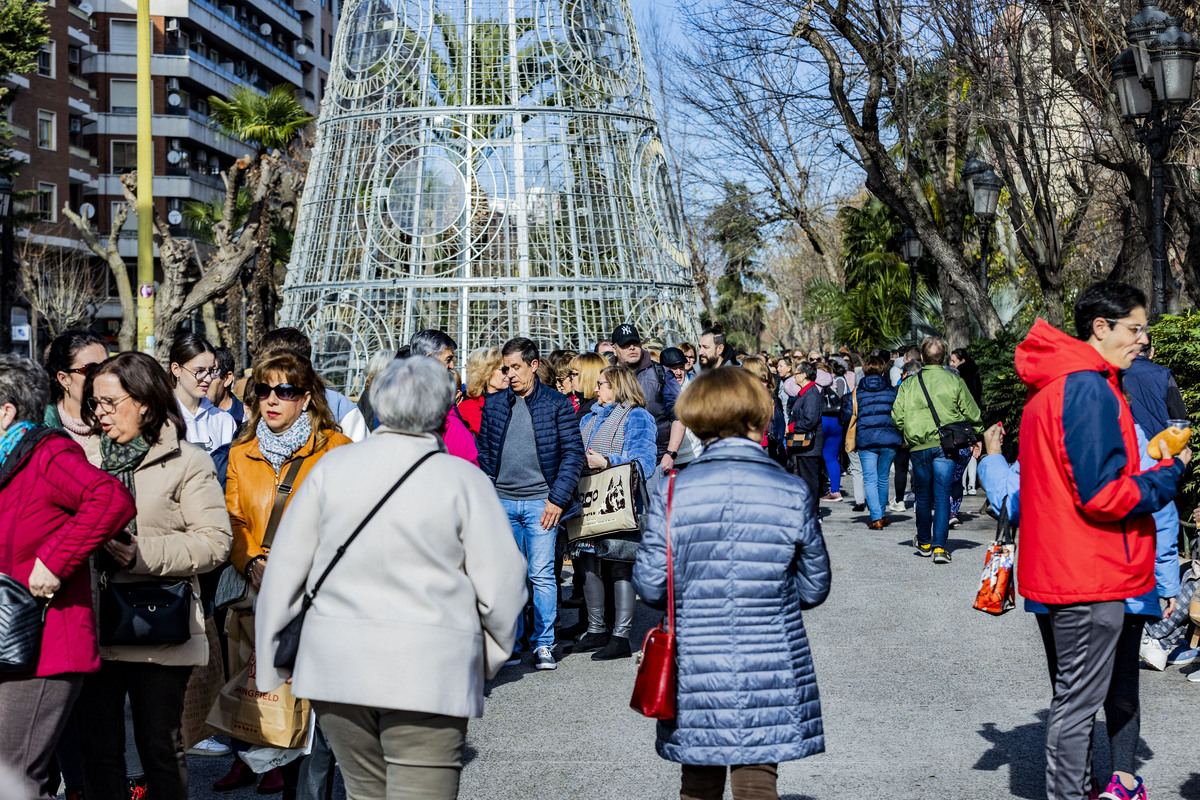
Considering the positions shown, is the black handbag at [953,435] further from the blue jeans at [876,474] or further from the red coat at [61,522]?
the red coat at [61,522]

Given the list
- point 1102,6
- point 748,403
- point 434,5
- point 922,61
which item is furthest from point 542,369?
point 922,61

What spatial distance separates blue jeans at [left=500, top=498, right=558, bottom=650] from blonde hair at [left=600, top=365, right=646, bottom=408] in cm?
87

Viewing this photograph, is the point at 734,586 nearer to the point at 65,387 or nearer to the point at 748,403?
the point at 748,403

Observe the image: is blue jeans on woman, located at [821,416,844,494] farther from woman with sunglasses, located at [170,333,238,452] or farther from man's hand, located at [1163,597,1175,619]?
woman with sunglasses, located at [170,333,238,452]

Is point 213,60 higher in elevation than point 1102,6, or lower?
higher

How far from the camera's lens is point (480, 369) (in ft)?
25.9

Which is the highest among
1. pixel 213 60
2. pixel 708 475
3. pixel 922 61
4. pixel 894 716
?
pixel 213 60

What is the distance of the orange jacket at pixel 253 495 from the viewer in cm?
492

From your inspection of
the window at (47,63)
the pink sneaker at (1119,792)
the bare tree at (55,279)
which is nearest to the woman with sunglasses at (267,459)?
the pink sneaker at (1119,792)

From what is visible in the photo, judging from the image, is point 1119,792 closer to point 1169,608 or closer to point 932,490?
point 1169,608

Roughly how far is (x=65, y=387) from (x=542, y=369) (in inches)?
125

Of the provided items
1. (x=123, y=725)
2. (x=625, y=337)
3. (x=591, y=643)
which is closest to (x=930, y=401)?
(x=625, y=337)

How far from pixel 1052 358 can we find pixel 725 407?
4.26 ft

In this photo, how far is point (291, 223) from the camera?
33750mm
